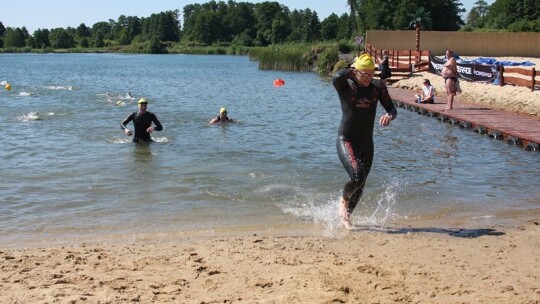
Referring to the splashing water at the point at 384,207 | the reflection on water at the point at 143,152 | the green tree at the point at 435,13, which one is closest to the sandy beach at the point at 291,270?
the splashing water at the point at 384,207

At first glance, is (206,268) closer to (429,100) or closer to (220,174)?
(220,174)

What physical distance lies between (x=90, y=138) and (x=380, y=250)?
37.4 feet

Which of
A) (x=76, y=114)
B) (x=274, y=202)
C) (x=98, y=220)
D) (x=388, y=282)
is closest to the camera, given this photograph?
(x=388, y=282)

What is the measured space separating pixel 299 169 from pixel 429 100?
1208 centimetres

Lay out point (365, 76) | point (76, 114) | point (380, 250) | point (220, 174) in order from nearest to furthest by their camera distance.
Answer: point (380, 250)
point (365, 76)
point (220, 174)
point (76, 114)

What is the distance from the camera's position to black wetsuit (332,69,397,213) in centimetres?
699

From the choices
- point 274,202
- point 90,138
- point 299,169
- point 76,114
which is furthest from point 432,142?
point 76,114

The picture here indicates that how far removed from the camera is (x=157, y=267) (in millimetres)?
5855

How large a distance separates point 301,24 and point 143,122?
129 m

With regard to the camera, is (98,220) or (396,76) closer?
(98,220)

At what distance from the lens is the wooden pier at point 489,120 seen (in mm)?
14234

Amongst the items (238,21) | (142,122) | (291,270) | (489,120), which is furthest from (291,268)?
(238,21)

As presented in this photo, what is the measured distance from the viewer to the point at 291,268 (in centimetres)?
568

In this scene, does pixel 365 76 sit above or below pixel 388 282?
above
